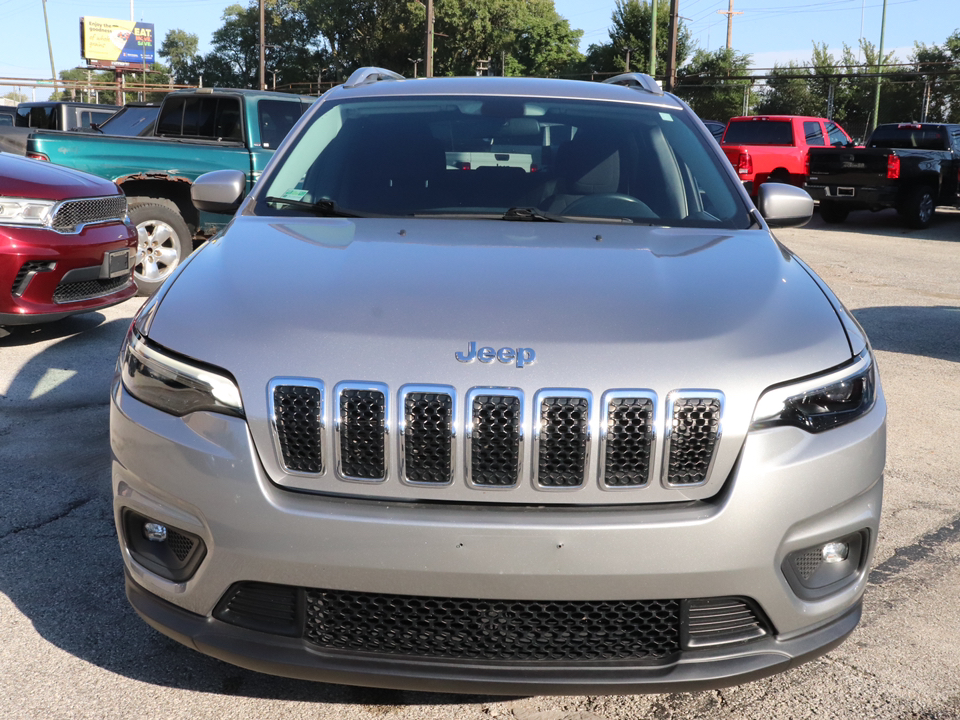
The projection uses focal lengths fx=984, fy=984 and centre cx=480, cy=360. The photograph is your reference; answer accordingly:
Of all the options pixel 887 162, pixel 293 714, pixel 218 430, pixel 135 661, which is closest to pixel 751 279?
pixel 218 430

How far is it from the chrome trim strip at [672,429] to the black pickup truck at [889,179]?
1619 cm

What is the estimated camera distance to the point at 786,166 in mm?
19250

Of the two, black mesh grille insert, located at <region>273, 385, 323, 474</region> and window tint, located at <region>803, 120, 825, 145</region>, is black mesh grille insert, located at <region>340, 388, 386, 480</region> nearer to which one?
black mesh grille insert, located at <region>273, 385, 323, 474</region>

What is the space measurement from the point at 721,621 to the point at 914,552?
1800 millimetres

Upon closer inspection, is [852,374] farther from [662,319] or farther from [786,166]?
[786,166]

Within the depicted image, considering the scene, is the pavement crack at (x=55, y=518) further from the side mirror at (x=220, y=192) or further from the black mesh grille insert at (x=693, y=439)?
the black mesh grille insert at (x=693, y=439)

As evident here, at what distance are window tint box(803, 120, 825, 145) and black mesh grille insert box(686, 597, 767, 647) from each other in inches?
752

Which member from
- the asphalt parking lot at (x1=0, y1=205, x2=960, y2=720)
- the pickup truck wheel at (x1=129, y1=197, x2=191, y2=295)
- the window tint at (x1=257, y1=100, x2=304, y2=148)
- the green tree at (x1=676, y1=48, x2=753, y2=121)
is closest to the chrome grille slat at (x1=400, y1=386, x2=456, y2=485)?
the asphalt parking lot at (x1=0, y1=205, x2=960, y2=720)

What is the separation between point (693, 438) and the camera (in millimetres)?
2164

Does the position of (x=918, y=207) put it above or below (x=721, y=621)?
below

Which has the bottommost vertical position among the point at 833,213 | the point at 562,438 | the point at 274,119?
the point at 833,213

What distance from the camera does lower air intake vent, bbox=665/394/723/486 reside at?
2156mm

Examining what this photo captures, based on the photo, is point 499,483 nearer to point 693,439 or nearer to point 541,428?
point 541,428

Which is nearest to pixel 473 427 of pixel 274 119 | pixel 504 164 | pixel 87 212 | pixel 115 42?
pixel 504 164
